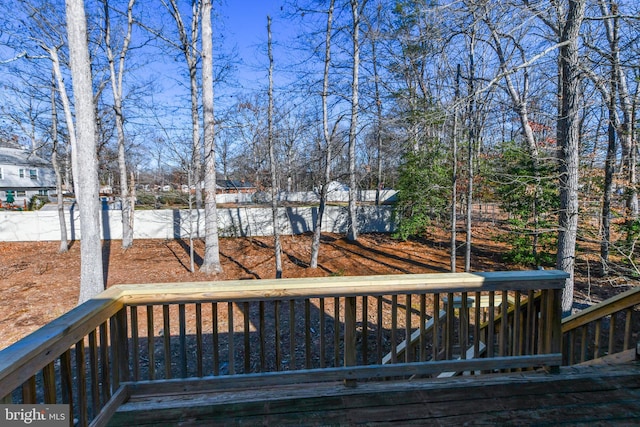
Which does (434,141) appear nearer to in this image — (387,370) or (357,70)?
(357,70)

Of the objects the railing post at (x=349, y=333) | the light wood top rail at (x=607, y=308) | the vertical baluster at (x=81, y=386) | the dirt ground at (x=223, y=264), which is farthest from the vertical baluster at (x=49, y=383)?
the dirt ground at (x=223, y=264)

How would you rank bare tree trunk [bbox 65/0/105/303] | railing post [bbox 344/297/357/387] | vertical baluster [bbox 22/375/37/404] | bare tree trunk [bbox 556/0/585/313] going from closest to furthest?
vertical baluster [bbox 22/375/37/404]
railing post [bbox 344/297/357/387]
bare tree trunk [bbox 556/0/585/313]
bare tree trunk [bbox 65/0/105/303]

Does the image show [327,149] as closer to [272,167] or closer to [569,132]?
[272,167]

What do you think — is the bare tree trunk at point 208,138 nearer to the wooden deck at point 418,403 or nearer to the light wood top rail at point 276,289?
the light wood top rail at point 276,289

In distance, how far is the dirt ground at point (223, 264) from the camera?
21.9 feet

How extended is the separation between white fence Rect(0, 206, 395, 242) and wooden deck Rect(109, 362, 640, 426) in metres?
9.61

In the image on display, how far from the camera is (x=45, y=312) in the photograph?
6191 millimetres

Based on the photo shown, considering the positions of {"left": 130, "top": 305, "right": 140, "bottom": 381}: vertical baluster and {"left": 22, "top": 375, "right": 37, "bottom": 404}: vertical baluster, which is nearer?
{"left": 22, "top": 375, "right": 37, "bottom": 404}: vertical baluster

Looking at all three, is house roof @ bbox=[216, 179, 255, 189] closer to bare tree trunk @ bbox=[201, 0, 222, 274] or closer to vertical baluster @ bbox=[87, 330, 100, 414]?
bare tree trunk @ bbox=[201, 0, 222, 274]

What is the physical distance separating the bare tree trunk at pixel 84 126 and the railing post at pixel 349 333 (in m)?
5.73

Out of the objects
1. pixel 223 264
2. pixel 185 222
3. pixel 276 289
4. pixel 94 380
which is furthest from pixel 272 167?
pixel 94 380

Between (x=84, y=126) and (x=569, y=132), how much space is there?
7.71 m

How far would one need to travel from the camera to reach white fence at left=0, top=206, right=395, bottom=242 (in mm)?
11492

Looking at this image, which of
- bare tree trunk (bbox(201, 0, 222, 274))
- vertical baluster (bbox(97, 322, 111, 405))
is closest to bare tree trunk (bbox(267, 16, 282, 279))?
bare tree trunk (bbox(201, 0, 222, 274))
